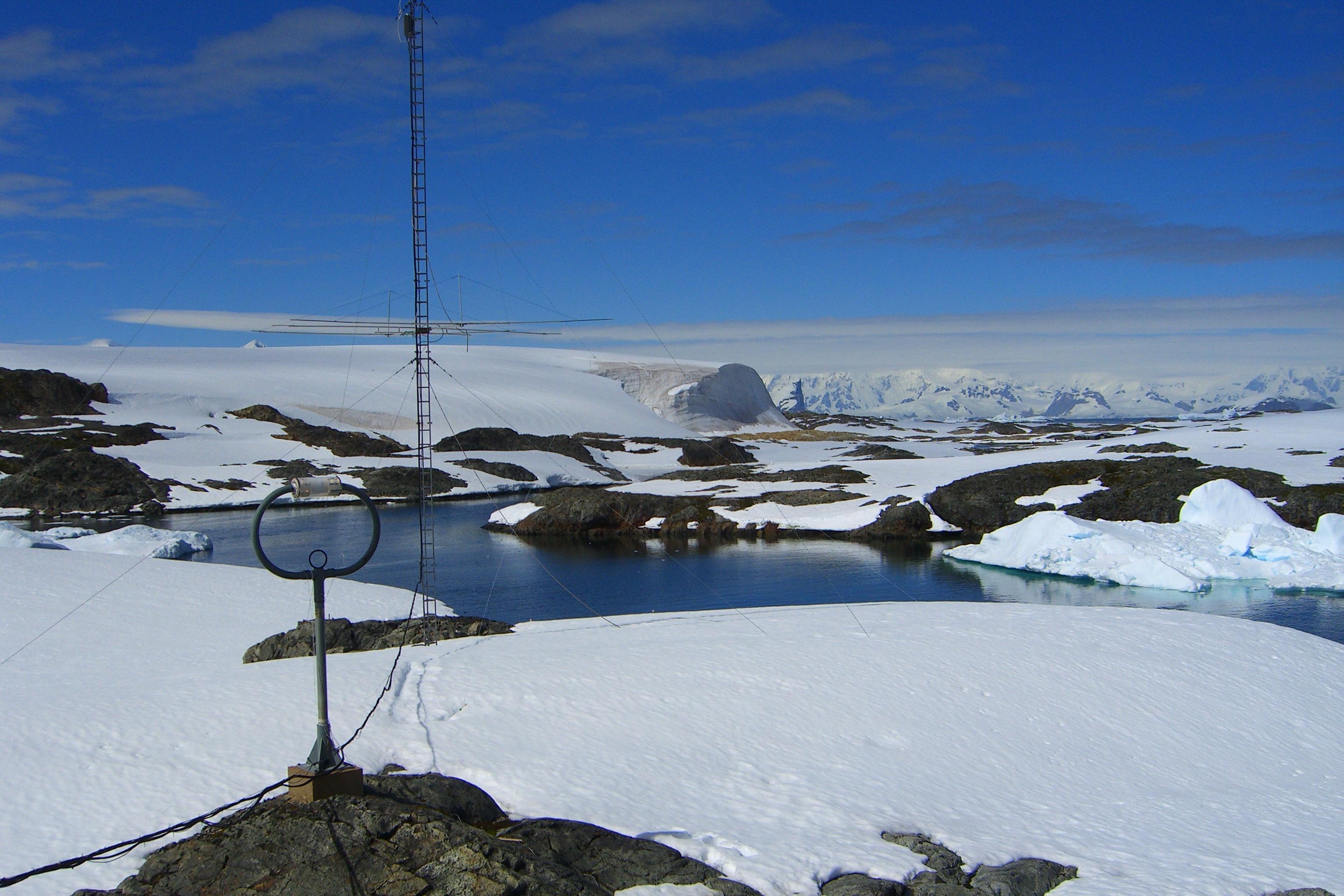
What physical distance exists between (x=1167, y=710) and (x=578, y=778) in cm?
630

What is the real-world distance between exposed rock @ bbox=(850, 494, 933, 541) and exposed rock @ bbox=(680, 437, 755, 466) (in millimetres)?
21334

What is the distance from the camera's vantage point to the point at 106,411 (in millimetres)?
48531

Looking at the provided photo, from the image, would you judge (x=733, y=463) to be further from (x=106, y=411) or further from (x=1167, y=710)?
(x=1167, y=710)

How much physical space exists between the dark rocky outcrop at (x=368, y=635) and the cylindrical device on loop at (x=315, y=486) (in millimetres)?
5494

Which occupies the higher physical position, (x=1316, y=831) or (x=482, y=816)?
(x=482, y=816)

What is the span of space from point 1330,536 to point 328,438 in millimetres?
42069

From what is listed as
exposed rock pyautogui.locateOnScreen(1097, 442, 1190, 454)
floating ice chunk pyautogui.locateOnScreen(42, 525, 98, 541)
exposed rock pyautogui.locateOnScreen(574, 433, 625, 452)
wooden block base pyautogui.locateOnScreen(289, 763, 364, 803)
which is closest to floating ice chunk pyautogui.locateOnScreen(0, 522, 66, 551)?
floating ice chunk pyautogui.locateOnScreen(42, 525, 98, 541)

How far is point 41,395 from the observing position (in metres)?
47.8

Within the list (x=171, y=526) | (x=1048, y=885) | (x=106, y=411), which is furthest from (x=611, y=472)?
(x=1048, y=885)

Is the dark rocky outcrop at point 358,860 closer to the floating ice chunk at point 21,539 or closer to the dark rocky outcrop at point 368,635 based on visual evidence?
the dark rocky outcrop at point 368,635

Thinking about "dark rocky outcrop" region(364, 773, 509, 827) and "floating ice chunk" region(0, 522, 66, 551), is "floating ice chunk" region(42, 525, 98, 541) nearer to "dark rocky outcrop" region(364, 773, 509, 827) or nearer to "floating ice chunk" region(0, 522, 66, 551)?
"floating ice chunk" region(0, 522, 66, 551)

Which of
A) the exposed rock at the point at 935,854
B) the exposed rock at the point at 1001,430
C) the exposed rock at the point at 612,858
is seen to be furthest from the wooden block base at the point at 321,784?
the exposed rock at the point at 1001,430

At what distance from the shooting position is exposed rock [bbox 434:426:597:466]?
167 feet

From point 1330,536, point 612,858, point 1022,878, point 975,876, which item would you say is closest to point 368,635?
point 612,858
